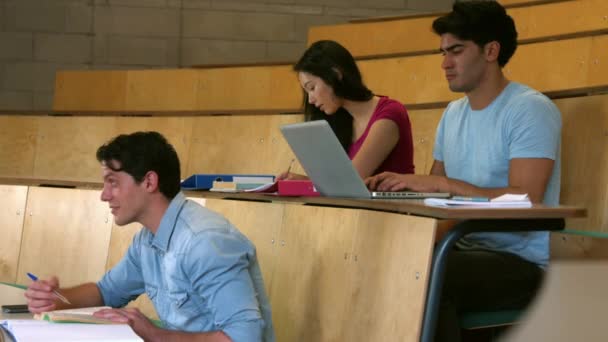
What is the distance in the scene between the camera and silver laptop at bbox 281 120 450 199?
181 cm

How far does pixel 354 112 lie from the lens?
8.11 feet

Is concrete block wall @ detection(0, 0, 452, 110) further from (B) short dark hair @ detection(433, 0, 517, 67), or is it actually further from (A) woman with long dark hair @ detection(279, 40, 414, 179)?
(B) short dark hair @ detection(433, 0, 517, 67)

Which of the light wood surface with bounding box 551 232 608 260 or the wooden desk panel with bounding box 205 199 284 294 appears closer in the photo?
the light wood surface with bounding box 551 232 608 260

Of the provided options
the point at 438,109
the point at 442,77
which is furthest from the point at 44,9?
the point at 438,109

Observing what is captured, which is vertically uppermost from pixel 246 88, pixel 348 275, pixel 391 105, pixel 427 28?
pixel 427 28

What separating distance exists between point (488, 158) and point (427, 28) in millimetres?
2112

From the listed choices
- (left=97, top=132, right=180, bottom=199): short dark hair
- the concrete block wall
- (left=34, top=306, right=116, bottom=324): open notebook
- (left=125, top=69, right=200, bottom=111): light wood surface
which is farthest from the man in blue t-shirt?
the concrete block wall

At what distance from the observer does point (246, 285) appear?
62.1 inches

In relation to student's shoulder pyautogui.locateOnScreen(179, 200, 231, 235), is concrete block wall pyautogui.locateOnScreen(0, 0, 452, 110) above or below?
above

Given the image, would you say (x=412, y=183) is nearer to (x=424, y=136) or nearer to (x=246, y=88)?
(x=424, y=136)

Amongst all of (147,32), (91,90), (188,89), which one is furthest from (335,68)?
(147,32)

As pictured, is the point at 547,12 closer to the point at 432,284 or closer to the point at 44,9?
the point at 432,284

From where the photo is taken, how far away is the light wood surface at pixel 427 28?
330 centimetres

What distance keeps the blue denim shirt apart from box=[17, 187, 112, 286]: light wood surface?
0.69 meters
